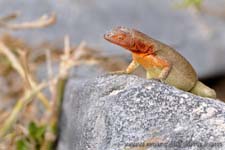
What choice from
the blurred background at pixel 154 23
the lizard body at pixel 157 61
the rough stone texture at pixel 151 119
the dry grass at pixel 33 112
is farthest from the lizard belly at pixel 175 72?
the blurred background at pixel 154 23

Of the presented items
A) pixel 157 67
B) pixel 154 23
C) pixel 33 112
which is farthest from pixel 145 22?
pixel 157 67

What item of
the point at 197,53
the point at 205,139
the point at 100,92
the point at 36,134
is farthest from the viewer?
the point at 197,53

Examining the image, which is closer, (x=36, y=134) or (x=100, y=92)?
(x=100, y=92)

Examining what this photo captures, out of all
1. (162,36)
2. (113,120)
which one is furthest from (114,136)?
(162,36)

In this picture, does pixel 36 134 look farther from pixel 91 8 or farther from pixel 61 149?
pixel 91 8

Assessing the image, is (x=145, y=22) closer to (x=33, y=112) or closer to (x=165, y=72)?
(x=33, y=112)

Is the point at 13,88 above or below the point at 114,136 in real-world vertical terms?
below
